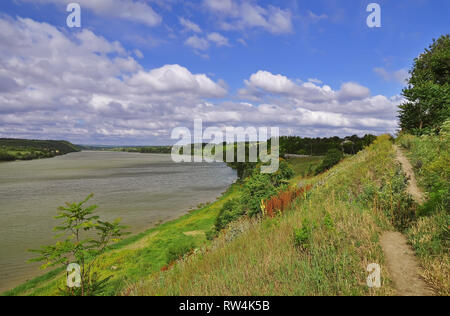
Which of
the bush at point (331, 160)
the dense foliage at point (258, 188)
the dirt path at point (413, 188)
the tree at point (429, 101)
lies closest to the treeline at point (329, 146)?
the bush at point (331, 160)

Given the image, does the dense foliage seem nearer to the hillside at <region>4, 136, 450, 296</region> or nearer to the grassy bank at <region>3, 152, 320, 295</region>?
the grassy bank at <region>3, 152, 320, 295</region>

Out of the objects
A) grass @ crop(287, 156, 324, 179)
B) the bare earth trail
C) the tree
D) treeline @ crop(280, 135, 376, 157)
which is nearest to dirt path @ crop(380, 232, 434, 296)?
the bare earth trail

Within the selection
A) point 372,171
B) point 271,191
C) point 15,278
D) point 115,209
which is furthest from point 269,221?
point 115,209

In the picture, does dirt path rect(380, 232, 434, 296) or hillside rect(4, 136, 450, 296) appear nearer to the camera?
dirt path rect(380, 232, 434, 296)

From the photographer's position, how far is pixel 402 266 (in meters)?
4.15

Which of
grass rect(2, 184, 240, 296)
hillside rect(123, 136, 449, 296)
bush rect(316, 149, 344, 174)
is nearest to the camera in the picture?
hillside rect(123, 136, 449, 296)

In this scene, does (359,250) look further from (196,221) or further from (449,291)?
(196,221)

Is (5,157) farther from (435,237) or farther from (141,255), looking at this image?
(435,237)

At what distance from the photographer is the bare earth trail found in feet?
11.5

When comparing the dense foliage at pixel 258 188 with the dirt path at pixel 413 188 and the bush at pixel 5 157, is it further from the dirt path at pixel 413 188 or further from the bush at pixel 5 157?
Answer: the bush at pixel 5 157

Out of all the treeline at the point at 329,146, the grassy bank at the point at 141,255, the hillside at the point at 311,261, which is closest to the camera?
the hillside at the point at 311,261

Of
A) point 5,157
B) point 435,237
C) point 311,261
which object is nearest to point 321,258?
point 311,261

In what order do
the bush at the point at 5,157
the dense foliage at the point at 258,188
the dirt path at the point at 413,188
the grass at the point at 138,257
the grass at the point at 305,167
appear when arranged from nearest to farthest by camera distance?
the dirt path at the point at 413,188, the grass at the point at 138,257, the dense foliage at the point at 258,188, the grass at the point at 305,167, the bush at the point at 5,157

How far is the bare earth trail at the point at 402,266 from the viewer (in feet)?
11.5
